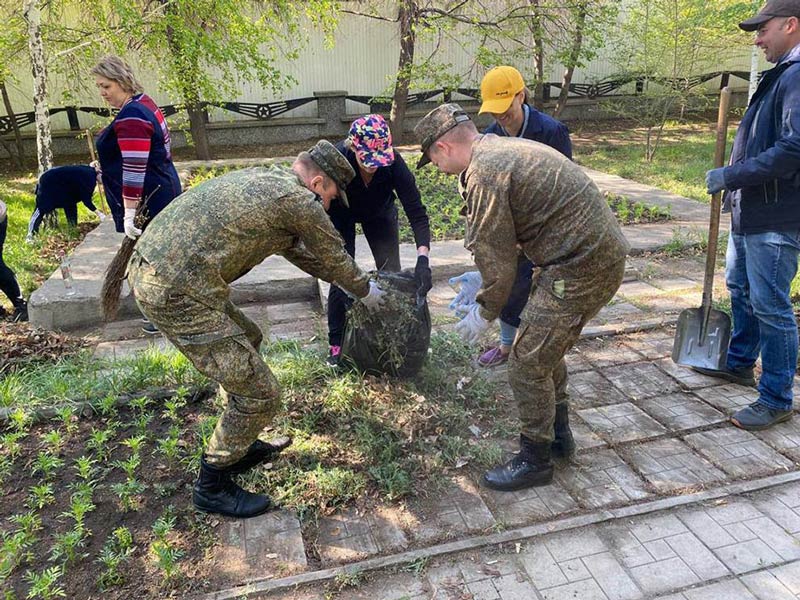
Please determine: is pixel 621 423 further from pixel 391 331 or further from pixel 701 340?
pixel 391 331

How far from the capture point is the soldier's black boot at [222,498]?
8.87ft

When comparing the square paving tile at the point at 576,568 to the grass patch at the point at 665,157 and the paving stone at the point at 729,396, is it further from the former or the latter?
the grass patch at the point at 665,157

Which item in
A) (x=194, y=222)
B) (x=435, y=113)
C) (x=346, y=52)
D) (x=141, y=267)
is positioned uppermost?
(x=346, y=52)

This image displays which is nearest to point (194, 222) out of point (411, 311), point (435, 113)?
point (435, 113)

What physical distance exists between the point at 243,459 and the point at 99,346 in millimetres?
2467

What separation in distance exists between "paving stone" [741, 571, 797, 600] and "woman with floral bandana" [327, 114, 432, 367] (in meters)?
2.07

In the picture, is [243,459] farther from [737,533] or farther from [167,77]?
[167,77]

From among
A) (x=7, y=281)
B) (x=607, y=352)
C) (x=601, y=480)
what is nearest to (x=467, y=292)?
(x=601, y=480)

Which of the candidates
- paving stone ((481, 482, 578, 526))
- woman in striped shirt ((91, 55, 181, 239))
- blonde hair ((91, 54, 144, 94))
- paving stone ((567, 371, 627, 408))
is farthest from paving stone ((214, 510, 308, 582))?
blonde hair ((91, 54, 144, 94))

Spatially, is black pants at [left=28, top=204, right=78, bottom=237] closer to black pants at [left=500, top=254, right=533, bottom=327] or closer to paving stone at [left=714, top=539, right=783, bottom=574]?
black pants at [left=500, top=254, right=533, bottom=327]

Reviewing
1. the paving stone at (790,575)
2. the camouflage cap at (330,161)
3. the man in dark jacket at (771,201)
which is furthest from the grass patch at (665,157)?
the camouflage cap at (330,161)

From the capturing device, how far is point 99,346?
15.5 ft

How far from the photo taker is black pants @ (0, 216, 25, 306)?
16.4 feet

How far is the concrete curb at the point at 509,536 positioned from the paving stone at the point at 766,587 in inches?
17.0
